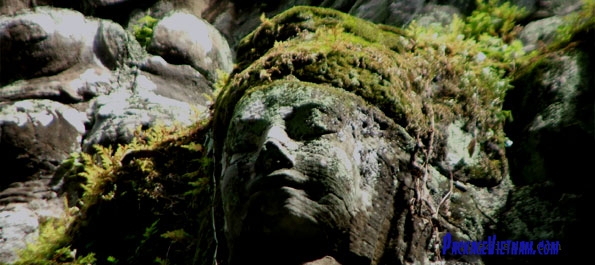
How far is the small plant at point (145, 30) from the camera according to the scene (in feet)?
26.0

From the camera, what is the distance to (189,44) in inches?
307

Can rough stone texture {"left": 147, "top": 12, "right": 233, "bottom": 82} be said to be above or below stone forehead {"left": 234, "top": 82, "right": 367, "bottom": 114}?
above

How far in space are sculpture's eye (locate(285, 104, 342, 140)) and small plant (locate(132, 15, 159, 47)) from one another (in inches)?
221

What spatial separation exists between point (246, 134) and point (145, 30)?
5.68 m

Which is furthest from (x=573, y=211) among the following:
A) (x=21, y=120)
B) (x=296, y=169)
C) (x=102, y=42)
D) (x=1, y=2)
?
(x=1, y=2)

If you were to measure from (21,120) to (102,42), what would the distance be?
2.10 m

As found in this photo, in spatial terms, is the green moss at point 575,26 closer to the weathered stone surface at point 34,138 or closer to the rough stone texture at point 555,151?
the rough stone texture at point 555,151

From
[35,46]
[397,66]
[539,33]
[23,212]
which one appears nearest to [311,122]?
A: [397,66]

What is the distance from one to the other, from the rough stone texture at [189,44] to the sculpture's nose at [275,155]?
5152 millimetres

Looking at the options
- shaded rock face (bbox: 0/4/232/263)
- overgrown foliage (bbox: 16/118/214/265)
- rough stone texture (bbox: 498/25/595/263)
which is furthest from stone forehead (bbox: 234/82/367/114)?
shaded rock face (bbox: 0/4/232/263)

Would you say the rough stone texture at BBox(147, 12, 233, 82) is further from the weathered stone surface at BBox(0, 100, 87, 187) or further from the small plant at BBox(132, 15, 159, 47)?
the weathered stone surface at BBox(0, 100, 87, 187)

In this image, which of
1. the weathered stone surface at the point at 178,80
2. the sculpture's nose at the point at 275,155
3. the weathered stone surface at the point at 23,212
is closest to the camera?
the sculpture's nose at the point at 275,155

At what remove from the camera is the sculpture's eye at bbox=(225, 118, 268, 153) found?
316 cm

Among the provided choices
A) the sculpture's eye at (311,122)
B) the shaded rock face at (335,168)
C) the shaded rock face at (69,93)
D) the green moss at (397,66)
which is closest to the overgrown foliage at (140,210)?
the shaded rock face at (69,93)
